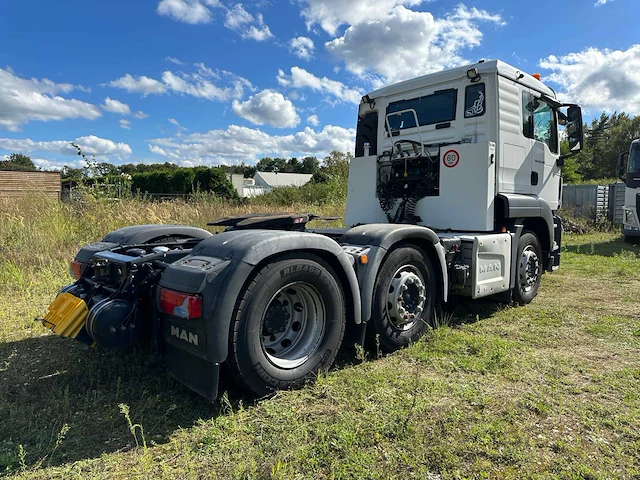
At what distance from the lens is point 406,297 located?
12.9 feet

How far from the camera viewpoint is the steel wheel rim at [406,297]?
3.76 m

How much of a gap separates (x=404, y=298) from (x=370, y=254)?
2.19 ft

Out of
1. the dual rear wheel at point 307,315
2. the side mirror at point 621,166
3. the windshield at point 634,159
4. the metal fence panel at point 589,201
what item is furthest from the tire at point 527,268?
the metal fence panel at point 589,201

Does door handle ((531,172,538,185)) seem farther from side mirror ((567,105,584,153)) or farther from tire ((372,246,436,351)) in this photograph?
tire ((372,246,436,351))

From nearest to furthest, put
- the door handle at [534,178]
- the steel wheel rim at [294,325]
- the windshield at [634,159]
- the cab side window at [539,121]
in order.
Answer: the steel wheel rim at [294,325], the cab side window at [539,121], the door handle at [534,178], the windshield at [634,159]

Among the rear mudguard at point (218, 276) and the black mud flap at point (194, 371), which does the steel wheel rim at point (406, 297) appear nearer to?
the rear mudguard at point (218, 276)

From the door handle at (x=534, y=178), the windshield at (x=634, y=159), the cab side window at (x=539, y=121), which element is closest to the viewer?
the cab side window at (x=539, y=121)

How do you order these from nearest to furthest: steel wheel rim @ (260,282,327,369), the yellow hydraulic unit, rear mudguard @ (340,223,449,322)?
the yellow hydraulic unit < steel wheel rim @ (260,282,327,369) < rear mudguard @ (340,223,449,322)

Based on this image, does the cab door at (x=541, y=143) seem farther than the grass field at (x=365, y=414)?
Yes

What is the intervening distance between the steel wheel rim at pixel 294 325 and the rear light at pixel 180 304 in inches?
23.7

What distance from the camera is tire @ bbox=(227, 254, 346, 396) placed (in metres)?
2.70

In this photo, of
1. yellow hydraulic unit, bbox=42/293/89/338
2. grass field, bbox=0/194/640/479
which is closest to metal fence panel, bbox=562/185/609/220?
grass field, bbox=0/194/640/479

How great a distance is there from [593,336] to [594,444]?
2.26 metres

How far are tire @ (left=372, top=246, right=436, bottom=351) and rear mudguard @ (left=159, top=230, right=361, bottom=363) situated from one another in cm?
91
